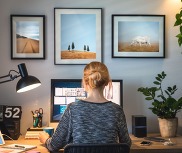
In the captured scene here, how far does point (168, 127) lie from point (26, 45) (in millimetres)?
1452

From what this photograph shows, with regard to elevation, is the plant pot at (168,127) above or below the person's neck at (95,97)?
below

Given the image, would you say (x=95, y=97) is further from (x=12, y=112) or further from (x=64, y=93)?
(x=12, y=112)

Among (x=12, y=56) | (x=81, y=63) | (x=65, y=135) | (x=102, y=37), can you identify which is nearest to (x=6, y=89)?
(x=12, y=56)

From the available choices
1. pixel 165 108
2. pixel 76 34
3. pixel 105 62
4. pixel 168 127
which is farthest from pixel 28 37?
pixel 168 127

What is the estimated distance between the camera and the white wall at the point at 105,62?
10.3 ft

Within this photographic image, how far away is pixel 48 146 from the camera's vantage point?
2.23 m

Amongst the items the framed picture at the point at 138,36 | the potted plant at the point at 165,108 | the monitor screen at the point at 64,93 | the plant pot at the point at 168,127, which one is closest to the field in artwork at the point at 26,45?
the monitor screen at the point at 64,93

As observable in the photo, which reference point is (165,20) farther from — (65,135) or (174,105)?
(65,135)

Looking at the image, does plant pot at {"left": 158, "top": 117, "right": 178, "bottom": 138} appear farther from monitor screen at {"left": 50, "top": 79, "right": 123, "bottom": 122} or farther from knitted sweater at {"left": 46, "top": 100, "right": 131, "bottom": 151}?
knitted sweater at {"left": 46, "top": 100, "right": 131, "bottom": 151}

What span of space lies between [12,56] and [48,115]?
0.63m

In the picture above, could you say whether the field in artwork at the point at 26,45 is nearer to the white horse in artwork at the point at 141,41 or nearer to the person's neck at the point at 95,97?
the white horse in artwork at the point at 141,41

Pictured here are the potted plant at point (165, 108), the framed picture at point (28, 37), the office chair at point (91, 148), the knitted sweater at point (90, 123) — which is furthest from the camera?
the framed picture at point (28, 37)

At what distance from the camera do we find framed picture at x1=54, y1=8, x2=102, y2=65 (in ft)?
10.2

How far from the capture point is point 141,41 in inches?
124
